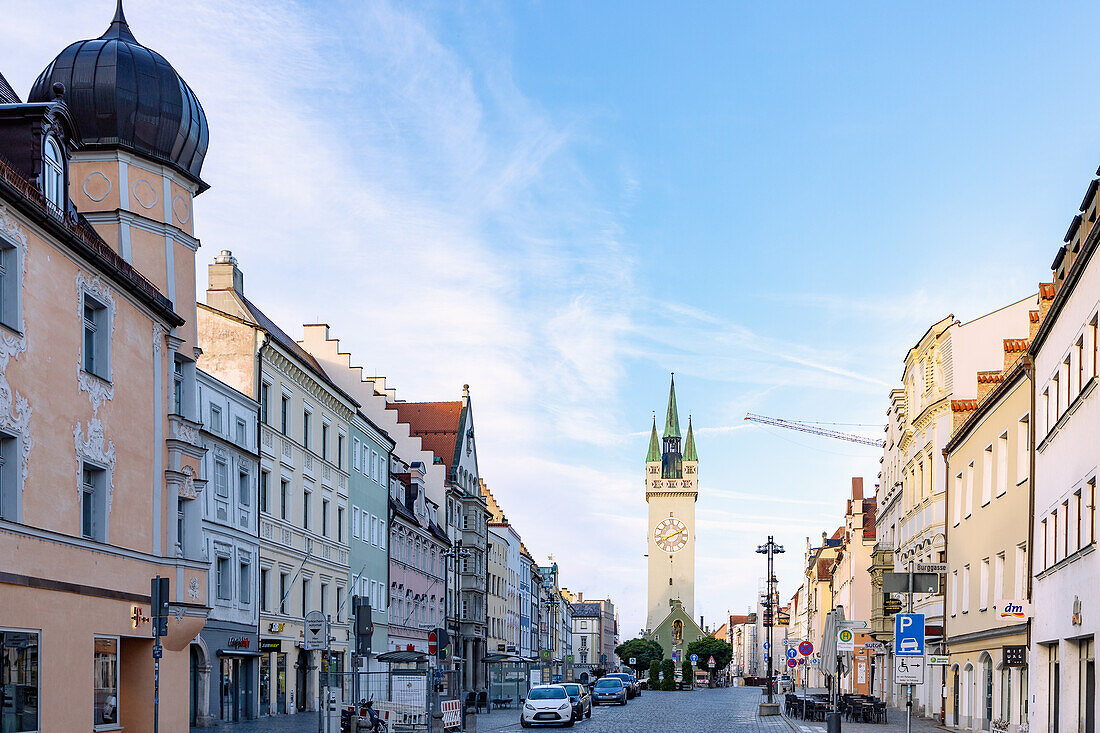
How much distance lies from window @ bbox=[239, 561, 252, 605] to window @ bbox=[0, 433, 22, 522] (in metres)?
21.4

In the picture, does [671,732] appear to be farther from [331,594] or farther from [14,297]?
[14,297]

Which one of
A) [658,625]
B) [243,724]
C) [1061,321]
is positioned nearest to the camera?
[1061,321]

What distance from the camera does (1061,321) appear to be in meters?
23.6

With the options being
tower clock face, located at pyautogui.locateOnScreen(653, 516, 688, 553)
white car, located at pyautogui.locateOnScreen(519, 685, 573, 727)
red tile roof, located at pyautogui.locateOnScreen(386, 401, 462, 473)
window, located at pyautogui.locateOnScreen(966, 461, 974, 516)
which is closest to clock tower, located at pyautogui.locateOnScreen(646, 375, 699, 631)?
tower clock face, located at pyautogui.locateOnScreen(653, 516, 688, 553)

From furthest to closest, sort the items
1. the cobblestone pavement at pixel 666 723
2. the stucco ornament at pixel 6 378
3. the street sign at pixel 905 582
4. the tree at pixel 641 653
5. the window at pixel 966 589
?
the tree at pixel 641 653
the cobblestone pavement at pixel 666 723
the window at pixel 966 589
the street sign at pixel 905 582
the stucco ornament at pixel 6 378

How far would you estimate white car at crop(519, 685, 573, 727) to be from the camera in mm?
41484

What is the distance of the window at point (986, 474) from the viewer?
3375 cm

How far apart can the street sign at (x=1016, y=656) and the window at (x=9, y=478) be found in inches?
843

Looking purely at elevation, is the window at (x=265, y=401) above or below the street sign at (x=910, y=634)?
above

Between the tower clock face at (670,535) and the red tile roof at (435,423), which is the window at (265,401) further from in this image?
the tower clock face at (670,535)

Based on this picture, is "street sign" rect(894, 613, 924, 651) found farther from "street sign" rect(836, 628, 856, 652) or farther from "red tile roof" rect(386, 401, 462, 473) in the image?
"red tile roof" rect(386, 401, 462, 473)

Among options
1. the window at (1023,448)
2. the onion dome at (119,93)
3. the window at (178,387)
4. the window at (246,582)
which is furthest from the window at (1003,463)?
the window at (246,582)

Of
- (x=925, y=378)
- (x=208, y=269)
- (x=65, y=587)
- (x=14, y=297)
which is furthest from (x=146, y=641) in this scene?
(x=925, y=378)

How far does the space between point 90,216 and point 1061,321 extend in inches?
723
